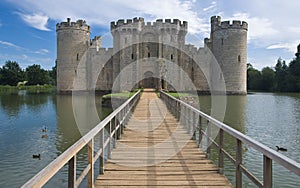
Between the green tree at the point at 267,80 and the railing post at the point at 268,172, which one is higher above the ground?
the green tree at the point at 267,80

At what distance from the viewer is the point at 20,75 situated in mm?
62000

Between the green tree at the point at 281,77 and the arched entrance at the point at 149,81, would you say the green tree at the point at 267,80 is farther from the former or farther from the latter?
the arched entrance at the point at 149,81

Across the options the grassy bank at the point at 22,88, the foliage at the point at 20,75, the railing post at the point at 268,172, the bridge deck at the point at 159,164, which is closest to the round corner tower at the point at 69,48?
the grassy bank at the point at 22,88

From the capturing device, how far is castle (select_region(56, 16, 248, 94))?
35406 mm

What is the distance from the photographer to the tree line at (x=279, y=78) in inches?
1833

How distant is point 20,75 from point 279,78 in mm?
54160

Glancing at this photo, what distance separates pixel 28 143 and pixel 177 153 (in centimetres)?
695

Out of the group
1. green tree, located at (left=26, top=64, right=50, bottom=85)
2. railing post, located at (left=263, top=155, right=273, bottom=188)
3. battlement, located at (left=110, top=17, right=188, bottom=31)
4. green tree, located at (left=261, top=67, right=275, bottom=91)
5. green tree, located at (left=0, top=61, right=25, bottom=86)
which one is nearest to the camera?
railing post, located at (left=263, top=155, right=273, bottom=188)

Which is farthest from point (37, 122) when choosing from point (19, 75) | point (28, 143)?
point (19, 75)

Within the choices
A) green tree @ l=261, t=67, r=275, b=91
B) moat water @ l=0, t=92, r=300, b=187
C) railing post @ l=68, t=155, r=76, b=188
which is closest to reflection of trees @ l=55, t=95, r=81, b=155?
moat water @ l=0, t=92, r=300, b=187

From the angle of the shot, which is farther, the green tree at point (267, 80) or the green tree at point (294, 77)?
the green tree at point (267, 80)

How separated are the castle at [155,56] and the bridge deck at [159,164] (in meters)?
27.5

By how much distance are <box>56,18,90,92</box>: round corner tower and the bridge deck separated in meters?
31.8

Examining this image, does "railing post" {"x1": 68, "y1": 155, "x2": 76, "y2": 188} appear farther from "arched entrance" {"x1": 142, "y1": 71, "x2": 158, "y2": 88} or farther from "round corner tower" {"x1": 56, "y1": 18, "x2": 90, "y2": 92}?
"round corner tower" {"x1": 56, "y1": 18, "x2": 90, "y2": 92}
